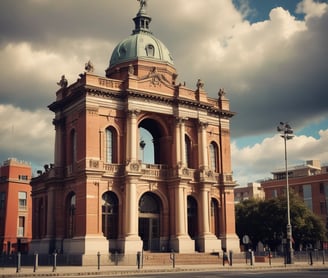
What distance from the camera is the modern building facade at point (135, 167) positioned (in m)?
45.8

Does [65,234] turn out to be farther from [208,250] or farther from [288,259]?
[288,259]

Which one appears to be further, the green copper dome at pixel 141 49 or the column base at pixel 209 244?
the green copper dome at pixel 141 49

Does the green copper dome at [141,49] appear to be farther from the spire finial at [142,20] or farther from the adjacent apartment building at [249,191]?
the adjacent apartment building at [249,191]

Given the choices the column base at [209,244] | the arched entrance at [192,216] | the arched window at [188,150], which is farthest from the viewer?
the arched window at [188,150]

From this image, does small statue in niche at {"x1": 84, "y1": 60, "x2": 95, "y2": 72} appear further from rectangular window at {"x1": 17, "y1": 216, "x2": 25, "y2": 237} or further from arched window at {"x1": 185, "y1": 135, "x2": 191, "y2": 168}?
rectangular window at {"x1": 17, "y1": 216, "x2": 25, "y2": 237}

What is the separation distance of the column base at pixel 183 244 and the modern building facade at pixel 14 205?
32532mm

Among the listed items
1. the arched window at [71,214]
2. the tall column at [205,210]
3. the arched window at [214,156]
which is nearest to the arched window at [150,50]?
the arched window at [214,156]

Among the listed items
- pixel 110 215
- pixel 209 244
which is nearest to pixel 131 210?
pixel 110 215

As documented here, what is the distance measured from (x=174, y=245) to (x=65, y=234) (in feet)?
36.5

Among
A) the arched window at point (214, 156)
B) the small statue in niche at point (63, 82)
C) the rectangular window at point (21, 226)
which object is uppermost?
the small statue in niche at point (63, 82)

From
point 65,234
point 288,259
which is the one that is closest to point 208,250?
point 288,259

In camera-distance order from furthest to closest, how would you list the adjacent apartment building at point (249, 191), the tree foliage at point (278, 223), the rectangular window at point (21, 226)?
the adjacent apartment building at point (249, 191) → the rectangular window at point (21, 226) → the tree foliage at point (278, 223)

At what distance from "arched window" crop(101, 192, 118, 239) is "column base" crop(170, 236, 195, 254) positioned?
5.70 m

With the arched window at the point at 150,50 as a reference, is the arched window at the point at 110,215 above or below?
below
